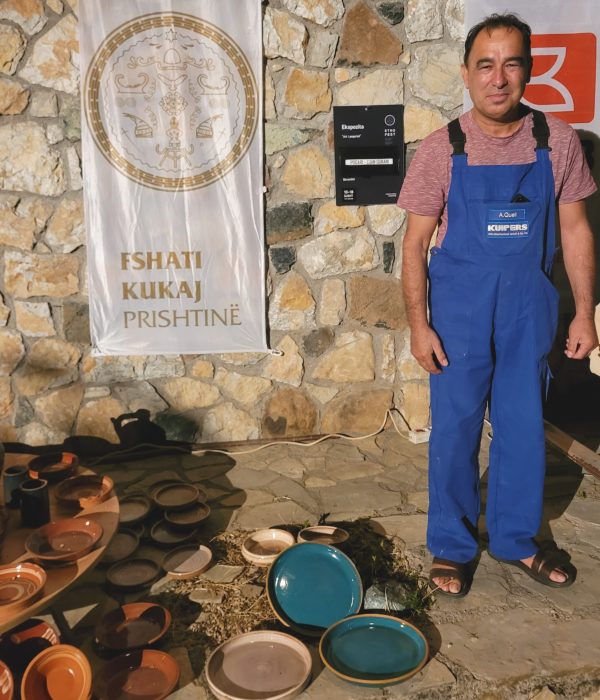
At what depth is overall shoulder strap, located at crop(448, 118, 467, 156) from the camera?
8.12ft

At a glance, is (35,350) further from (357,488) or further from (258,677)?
(258,677)

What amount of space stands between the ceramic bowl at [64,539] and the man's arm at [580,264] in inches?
70.2

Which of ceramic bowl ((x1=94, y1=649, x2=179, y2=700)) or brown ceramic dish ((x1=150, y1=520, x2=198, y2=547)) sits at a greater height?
brown ceramic dish ((x1=150, y1=520, x2=198, y2=547))

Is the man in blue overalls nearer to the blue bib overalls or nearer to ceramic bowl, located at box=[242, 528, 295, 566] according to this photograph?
the blue bib overalls

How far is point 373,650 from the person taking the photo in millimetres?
2416

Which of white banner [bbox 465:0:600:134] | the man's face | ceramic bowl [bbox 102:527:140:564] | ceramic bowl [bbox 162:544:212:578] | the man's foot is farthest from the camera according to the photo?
white banner [bbox 465:0:600:134]

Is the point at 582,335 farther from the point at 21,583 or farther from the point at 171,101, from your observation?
the point at 171,101

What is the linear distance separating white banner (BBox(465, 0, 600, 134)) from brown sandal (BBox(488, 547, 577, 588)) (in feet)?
7.54

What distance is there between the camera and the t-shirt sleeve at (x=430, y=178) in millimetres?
2502

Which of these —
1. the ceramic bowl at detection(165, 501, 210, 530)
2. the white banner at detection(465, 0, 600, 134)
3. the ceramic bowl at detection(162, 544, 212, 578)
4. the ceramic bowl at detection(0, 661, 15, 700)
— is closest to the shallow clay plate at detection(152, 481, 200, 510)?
the ceramic bowl at detection(165, 501, 210, 530)

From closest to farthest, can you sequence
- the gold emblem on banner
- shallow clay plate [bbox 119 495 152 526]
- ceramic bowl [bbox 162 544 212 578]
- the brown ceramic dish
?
1. ceramic bowl [bbox 162 544 212 578]
2. the brown ceramic dish
3. shallow clay plate [bbox 119 495 152 526]
4. the gold emblem on banner

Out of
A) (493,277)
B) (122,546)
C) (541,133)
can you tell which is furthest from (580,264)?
(122,546)

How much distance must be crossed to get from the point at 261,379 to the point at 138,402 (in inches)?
26.3

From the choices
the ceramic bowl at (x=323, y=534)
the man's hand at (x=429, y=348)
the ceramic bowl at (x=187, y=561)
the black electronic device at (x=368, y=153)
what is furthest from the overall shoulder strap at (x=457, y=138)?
the ceramic bowl at (x=187, y=561)
